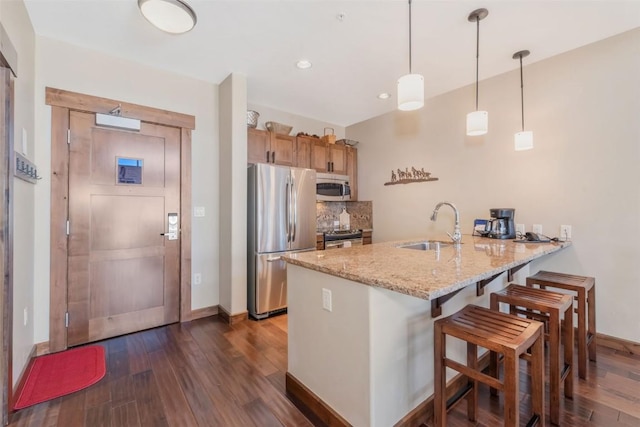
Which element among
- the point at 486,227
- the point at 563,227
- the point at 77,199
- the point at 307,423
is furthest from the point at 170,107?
the point at 563,227

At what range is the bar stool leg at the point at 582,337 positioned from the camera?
1.97m

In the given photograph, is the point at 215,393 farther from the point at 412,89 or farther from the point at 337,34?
the point at 337,34

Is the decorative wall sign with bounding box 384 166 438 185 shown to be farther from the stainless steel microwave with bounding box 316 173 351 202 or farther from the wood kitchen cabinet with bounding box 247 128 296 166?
the wood kitchen cabinet with bounding box 247 128 296 166

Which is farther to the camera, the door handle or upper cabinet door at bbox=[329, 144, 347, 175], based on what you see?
upper cabinet door at bbox=[329, 144, 347, 175]

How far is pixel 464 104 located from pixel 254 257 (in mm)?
3064

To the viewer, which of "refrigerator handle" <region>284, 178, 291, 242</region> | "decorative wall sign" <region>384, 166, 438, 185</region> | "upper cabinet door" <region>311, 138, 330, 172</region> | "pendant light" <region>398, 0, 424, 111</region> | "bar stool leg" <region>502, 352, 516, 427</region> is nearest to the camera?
"bar stool leg" <region>502, 352, 516, 427</region>

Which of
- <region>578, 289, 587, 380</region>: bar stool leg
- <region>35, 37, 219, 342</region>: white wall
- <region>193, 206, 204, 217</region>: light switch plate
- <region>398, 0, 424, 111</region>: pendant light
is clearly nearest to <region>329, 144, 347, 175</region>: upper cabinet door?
<region>35, 37, 219, 342</region>: white wall

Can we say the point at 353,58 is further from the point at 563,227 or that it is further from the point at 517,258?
the point at 563,227

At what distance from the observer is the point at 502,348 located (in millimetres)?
1219

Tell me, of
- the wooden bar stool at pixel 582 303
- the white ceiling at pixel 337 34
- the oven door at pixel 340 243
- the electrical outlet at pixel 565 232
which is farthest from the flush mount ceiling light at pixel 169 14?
the electrical outlet at pixel 565 232

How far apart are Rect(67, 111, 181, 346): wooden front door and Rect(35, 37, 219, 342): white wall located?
0.17 meters

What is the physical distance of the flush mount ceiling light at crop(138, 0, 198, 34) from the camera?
6.28 feet

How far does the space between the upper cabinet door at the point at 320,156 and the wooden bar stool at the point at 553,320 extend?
2.94m

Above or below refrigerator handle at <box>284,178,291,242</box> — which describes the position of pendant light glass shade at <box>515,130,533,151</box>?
above
